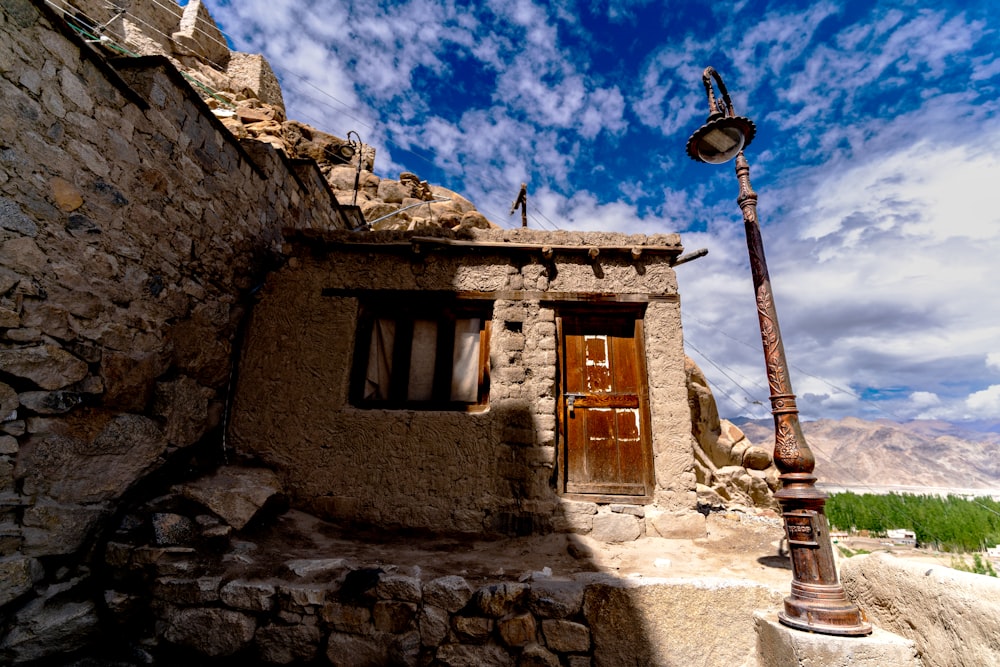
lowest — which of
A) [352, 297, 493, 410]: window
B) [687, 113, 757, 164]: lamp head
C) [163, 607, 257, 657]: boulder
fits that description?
[163, 607, 257, 657]: boulder

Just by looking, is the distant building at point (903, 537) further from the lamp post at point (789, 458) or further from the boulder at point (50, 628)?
the boulder at point (50, 628)

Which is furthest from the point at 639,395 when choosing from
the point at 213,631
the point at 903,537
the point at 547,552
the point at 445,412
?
the point at 903,537

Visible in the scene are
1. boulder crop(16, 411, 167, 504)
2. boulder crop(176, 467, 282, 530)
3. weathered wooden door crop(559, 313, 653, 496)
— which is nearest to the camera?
boulder crop(16, 411, 167, 504)

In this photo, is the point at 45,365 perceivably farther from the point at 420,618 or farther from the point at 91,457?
the point at 420,618

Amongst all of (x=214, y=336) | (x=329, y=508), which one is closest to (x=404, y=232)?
(x=214, y=336)

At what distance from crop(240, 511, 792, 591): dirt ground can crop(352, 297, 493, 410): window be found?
1454 mm

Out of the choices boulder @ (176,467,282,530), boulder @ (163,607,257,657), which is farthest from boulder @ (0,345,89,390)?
boulder @ (163,607,257,657)

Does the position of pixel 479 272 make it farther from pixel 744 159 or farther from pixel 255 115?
pixel 255 115

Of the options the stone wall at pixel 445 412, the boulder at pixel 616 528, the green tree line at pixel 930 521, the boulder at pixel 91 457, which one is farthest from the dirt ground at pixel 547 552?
the green tree line at pixel 930 521

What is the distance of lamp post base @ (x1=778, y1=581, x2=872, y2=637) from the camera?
2670 mm

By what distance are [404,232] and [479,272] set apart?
3.54ft

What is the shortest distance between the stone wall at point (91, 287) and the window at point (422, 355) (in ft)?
5.16

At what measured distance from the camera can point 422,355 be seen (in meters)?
5.48

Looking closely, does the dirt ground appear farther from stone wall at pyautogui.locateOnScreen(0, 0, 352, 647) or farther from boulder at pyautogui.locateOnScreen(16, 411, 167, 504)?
stone wall at pyautogui.locateOnScreen(0, 0, 352, 647)
